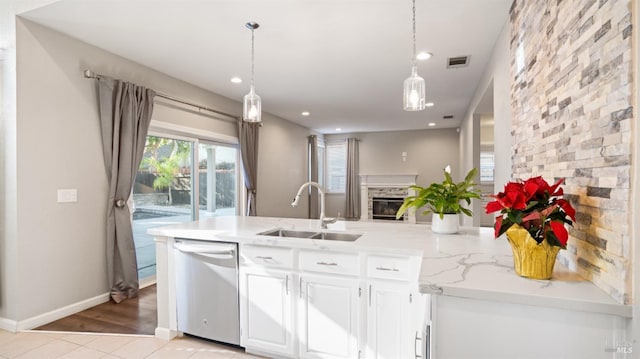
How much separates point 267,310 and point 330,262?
22.0 inches

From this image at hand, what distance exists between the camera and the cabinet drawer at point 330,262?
1.94m

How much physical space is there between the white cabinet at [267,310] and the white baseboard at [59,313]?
1.86 metres

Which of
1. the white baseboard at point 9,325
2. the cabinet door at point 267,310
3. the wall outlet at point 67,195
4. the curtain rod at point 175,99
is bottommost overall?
the white baseboard at point 9,325

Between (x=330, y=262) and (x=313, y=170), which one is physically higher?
(x=313, y=170)

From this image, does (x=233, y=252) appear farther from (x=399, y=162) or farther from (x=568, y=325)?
(x=399, y=162)

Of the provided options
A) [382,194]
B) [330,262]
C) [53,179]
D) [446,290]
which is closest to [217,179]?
[53,179]

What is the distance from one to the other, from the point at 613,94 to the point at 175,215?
4363 mm

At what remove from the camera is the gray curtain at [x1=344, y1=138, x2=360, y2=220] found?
29.6 feet

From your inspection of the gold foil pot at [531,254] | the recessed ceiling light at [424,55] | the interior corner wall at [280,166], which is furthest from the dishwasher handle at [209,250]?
the interior corner wall at [280,166]

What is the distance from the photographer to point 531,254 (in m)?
1.16

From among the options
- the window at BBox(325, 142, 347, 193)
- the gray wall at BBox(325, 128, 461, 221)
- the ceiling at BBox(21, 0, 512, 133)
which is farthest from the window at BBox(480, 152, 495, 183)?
the window at BBox(325, 142, 347, 193)

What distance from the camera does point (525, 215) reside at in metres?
1.15

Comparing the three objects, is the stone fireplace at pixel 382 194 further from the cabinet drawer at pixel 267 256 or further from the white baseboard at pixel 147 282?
the cabinet drawer at pixel 267 256

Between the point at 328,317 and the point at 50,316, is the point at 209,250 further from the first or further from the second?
the point at 50,316
